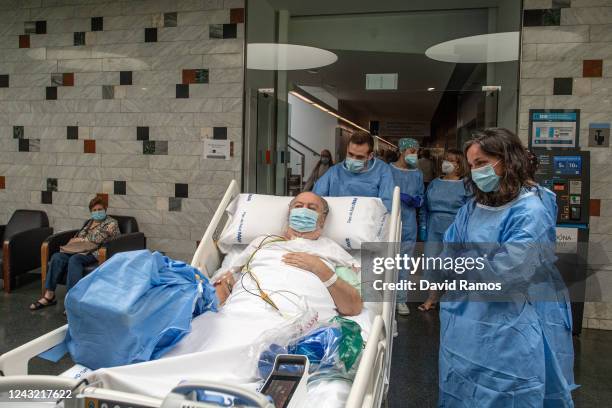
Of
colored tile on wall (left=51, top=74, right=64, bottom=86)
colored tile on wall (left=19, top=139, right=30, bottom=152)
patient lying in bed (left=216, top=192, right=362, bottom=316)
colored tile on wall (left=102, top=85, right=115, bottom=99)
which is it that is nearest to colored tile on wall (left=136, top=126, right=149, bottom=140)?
colored tile on wall (left=102, top=85, right=115, bottom=99)

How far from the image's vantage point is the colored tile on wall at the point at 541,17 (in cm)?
358

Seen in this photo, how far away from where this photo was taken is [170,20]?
421 cm

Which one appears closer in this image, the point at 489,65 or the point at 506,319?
the point at 506,319

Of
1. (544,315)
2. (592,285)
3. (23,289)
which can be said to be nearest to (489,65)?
(592,285)

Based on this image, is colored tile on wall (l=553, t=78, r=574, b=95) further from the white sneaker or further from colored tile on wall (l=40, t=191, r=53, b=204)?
colored tile on wall (l=40, t=191, r=53, b=204)

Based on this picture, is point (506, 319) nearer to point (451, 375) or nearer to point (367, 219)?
point (451, 375)

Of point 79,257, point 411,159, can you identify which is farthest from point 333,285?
point 79,257

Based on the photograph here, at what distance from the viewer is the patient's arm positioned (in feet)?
6.35

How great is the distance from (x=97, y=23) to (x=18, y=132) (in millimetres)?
1389

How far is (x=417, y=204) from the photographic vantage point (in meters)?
3.68

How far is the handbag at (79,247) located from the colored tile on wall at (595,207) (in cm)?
394

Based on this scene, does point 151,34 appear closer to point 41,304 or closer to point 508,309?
point 41,304

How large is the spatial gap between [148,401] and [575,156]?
11.1ft

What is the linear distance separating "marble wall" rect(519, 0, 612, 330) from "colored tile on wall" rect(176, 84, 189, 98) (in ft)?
9.32
